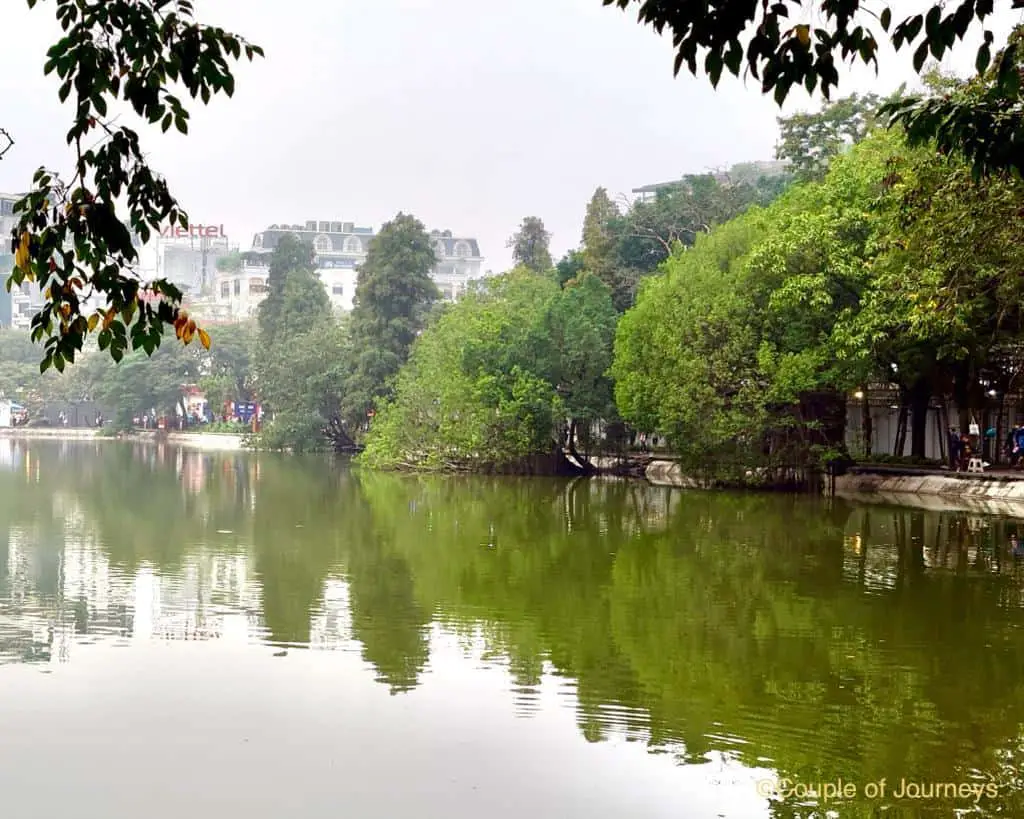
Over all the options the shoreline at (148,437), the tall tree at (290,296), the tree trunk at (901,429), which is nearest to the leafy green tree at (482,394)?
the tree trunk at (901,429)

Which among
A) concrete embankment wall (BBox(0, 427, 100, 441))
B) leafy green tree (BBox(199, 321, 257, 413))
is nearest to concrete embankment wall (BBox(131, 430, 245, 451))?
leafy green tree (BBox(199, 321, 257, 413))

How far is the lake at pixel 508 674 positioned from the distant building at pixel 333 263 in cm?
11376

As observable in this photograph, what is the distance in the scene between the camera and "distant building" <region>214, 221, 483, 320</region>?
136 m

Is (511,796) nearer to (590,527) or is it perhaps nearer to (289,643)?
(289,643)

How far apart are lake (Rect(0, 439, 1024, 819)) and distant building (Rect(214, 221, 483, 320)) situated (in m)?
114

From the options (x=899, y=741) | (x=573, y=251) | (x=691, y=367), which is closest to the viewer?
(x=899, y=741)

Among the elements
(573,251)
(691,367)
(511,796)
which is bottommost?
(511,796)

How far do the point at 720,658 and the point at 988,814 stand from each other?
14.1ft

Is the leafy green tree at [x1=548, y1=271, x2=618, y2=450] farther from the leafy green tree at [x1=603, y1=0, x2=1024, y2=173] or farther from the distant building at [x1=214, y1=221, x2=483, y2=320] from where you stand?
the distant building at [x1=214, y1=221, x2=483, y2=320]

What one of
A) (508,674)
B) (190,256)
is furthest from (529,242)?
(190,256)

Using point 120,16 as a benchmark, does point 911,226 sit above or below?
above

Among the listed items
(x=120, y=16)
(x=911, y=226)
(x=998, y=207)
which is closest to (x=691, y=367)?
(x=911, y=226)

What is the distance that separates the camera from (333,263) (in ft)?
510

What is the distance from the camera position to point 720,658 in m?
11.0
